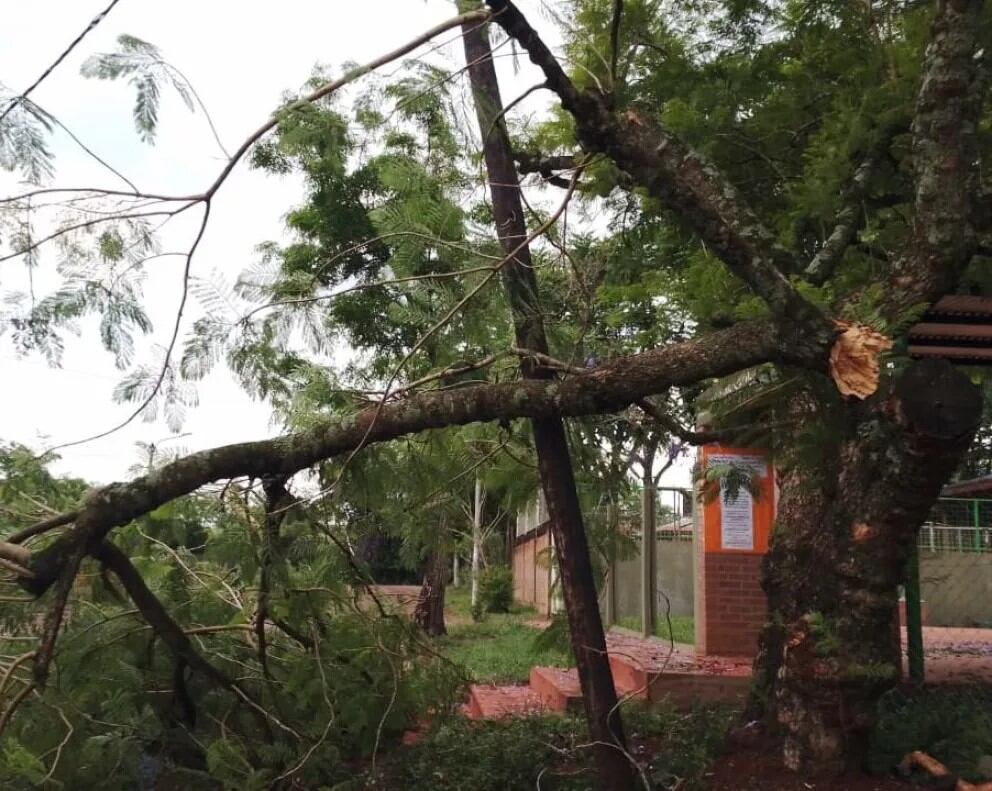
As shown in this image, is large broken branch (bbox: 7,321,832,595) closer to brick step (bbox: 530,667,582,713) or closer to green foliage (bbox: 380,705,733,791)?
green foliage (bbox: 380,705,733,791)

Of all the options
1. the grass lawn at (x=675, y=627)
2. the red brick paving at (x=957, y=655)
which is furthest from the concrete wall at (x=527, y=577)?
the red brick paving at (x=957, y=655)

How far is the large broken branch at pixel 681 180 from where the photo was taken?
3.86 meters

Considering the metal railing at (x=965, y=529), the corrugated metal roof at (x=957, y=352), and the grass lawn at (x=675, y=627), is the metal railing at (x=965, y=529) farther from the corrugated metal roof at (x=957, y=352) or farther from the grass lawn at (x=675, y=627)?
the corrugated metal roof at (x=957, y=352)

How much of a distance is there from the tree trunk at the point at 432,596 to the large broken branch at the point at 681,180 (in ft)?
8.41

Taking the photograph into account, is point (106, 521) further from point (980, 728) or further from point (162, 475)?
point (980, 728)

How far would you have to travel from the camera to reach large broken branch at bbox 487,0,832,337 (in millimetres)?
3863

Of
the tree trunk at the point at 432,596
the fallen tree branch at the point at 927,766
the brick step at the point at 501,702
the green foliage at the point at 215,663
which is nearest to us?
the fallen tree branch at the point at 927,766

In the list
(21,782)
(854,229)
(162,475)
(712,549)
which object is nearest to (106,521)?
(162,475)

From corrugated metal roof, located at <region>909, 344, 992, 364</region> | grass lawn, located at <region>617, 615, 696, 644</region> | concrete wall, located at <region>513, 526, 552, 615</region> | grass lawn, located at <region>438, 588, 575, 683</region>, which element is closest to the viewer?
grass lawn, located at <region>438, 588, 575, 683</region>

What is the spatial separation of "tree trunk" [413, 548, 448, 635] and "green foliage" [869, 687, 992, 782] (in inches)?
101

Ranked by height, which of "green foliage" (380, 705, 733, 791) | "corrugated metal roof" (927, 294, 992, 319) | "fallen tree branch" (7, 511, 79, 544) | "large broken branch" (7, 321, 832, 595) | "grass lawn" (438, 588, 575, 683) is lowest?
"grass lawn" (438, 588, 575, 683)

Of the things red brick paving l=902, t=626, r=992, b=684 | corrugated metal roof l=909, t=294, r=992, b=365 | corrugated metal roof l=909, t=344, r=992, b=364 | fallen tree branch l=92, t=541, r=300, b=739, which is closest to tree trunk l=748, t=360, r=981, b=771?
corrugated metal roof l=909, t=294, r=992, b=365

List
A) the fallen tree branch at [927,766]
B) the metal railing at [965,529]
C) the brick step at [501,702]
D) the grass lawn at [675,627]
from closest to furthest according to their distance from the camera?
the fallen tree branch at [927,766]
the brick step at [501,702]
the grass lawn at [675,627]
the metal railing at [965,529]

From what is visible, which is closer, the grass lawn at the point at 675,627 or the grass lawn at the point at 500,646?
the grass lawn at the point at 500,646
